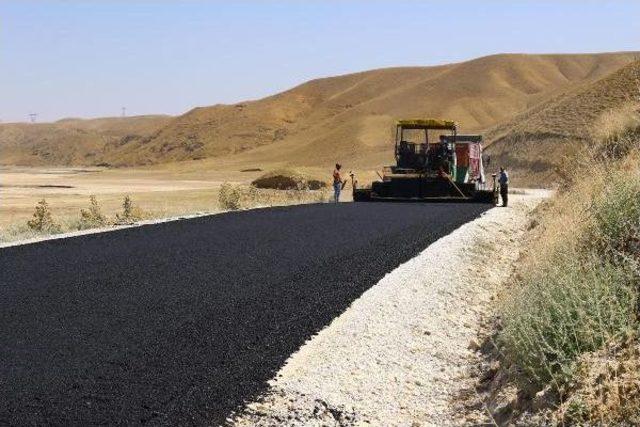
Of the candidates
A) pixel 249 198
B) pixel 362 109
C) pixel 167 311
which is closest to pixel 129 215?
pixel 249 198

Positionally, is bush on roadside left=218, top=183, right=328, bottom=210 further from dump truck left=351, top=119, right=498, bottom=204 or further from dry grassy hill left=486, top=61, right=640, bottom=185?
dry grassy hill left=486, top=61, right=640, bottom=185

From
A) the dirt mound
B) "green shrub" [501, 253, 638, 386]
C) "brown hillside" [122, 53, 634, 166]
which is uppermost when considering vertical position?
"brown hillside" [122, 53, 634, 166]

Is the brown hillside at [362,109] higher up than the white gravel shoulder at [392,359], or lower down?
higher up

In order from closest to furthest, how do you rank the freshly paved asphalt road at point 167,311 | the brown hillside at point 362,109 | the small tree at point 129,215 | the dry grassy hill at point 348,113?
1. the freshly paved asphalt road at point 167,311
2. the small tree at point 129,215
3. the dry grassy hill at point 348,113
4. the brown hillside at point 362,109

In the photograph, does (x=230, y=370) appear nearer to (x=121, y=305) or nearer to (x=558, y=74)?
(x=121, y=305)

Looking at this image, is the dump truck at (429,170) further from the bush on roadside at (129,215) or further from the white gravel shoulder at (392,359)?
the white gravel shoulder at (392,359)

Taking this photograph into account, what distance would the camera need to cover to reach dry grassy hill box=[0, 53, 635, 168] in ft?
422

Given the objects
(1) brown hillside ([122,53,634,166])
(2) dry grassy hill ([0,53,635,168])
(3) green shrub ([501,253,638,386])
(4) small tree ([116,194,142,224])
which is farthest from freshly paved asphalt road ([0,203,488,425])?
(1) brown hillside ([122,53,634,166])

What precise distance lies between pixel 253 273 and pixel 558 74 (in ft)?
558

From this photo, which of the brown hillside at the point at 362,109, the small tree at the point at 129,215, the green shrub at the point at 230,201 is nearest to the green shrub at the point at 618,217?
the small tree at the point at 129,215

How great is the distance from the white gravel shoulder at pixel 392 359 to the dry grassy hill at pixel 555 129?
46789mm

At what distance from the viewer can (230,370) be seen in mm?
8008

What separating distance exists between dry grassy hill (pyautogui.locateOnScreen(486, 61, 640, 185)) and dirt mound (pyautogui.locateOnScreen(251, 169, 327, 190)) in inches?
640

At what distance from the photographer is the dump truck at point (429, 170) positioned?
3008 cm
